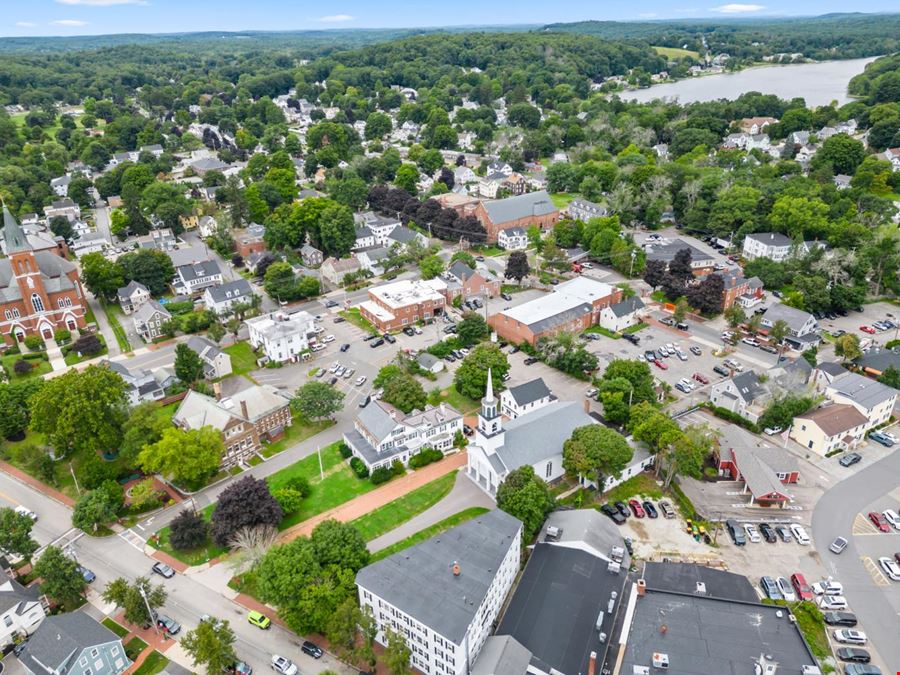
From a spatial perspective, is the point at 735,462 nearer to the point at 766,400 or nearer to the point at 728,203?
the point at 766,400

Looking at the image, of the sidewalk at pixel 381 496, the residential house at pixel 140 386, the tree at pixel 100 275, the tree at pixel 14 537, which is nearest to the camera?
the tree at pixel 14 537

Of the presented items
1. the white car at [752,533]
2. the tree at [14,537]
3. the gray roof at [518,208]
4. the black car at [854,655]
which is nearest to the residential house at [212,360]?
the tree at [14,537]

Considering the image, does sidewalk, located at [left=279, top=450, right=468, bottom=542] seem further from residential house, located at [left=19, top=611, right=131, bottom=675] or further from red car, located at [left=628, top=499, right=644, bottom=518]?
red car, located at [left=628, top=499, right=644, bottom=518]

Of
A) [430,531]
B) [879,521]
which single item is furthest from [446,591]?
[879,521]

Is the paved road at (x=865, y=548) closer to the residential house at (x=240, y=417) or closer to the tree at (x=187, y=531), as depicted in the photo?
the tree at (x=187, y=531)

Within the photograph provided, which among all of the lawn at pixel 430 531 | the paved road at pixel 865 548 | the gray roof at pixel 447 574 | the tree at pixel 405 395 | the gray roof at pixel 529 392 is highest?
the gray roof at pixel 447 574

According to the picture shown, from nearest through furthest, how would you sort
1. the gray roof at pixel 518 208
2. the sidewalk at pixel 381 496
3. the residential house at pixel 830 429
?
the sidewalk at pixel 381 496 < the residential house at pixel 830 429 < the gray roof at pixel 518 208

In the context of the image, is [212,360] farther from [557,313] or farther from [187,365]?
[557,313]
